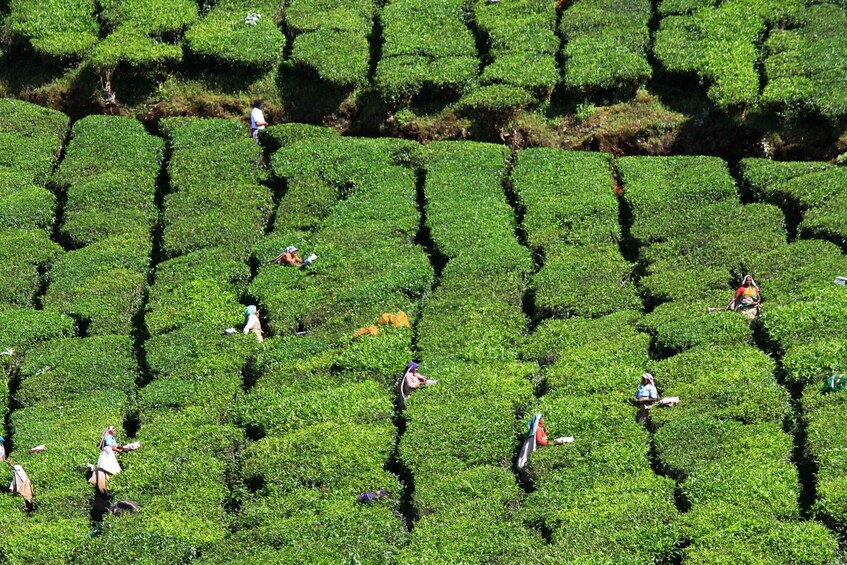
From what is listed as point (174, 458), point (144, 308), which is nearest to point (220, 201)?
point (144, 308)

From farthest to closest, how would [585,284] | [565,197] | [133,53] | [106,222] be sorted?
[133,53] → [106,222] → [565,197] → [585,284]

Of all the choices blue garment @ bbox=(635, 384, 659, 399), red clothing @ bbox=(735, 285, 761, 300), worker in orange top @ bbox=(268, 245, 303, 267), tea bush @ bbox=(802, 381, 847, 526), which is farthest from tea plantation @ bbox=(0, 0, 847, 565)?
blue garment @ bbox=(635, 384, 659, 399)

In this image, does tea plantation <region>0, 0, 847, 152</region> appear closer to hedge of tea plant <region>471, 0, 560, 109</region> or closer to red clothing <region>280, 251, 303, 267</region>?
hedge of tea plant <region>471, 0, 560, 109</region>

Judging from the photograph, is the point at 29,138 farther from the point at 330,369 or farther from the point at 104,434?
the point at 330,369

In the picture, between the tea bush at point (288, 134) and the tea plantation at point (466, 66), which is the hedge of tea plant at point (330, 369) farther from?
the tea plantation at point (466, 66)

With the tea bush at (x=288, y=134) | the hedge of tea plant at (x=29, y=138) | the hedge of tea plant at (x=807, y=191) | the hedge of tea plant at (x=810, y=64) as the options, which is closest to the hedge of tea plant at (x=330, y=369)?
the tea bush at (x=288, y=134)

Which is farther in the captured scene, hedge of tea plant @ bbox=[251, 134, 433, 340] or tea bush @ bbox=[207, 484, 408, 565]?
hedge of tea plant @ bbox=[251, 134, 433, 340]

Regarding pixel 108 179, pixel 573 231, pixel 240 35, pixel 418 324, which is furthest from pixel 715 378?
pixel 240 35

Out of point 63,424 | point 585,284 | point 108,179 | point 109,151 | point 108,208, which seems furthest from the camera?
point 109,151
